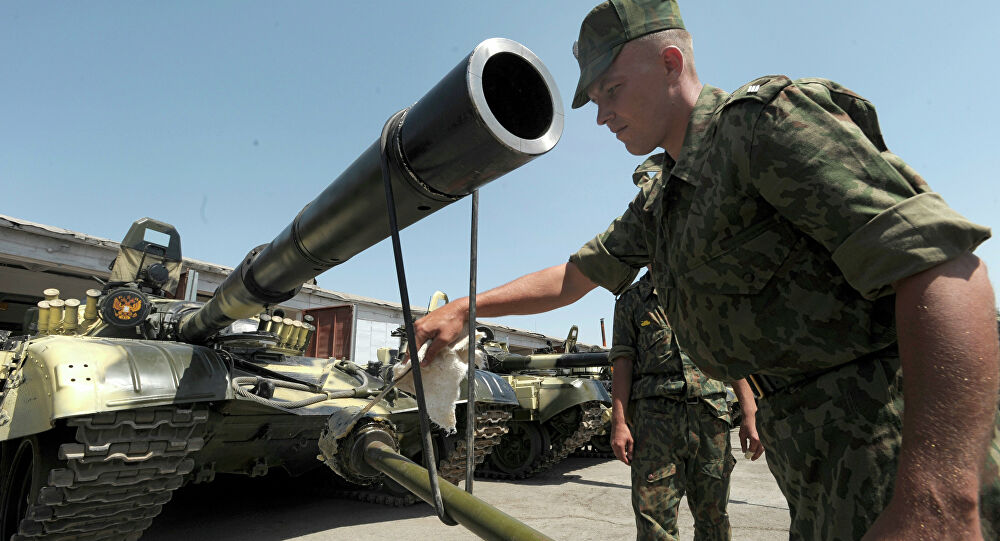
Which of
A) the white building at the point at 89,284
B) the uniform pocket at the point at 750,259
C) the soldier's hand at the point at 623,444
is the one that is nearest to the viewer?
the uniform pocket at the point at 750,259

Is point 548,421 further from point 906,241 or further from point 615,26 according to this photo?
point 906,241

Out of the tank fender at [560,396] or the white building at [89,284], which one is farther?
the white building at [89,284]

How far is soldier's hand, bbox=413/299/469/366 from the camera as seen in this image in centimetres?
162

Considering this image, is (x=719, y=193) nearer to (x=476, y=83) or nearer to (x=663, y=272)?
(x=663, y=272)

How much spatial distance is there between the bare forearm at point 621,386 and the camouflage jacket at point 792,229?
225cm

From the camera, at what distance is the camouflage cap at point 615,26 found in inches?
58.7

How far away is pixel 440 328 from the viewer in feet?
5.30

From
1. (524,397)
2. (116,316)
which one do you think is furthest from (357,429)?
(524,397)

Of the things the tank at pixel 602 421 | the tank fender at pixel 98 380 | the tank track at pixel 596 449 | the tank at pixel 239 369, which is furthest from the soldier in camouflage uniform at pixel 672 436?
the tank track at pixel 596 449

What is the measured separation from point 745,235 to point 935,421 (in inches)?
19.0

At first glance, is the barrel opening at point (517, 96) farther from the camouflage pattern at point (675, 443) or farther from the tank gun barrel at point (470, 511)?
the camouflage pattern at point (675, 443)

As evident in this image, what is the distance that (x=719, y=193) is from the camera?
1.24 meters

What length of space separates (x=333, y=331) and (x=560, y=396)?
33.6 feet

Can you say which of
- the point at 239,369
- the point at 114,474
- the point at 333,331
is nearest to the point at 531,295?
the point at 114,474
